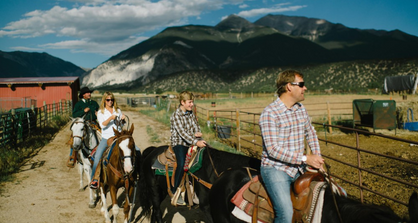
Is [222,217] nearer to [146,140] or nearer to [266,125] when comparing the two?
[266,125]

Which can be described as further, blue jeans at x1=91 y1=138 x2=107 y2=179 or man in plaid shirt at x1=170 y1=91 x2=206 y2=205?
blue jeans at x1=91 y1=138 x2=107 y2=179

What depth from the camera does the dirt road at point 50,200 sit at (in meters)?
5.72

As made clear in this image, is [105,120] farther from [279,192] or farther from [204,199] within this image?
[279,192]

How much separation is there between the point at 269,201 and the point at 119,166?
2.95 meters

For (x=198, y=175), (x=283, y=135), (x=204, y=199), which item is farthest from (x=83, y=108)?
(x=283, y=135)

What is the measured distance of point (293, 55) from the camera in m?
189

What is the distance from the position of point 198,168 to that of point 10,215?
4.49 metres

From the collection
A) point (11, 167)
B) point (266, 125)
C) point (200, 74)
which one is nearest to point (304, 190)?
point (266, 125)

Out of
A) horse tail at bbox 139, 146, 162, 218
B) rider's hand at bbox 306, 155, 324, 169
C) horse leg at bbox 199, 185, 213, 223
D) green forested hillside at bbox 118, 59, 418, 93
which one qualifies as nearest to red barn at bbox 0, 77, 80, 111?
horse tail at bbox 139, 146, 162, 218

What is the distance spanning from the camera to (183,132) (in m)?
4.52

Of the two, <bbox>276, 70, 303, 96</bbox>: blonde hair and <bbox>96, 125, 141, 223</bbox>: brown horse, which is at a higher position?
<bbox>276, 70, 303, 96</bbox>: blonde hair

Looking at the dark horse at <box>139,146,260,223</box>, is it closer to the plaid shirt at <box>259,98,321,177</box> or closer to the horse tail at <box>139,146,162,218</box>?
the horse tail at <box>139,146,162,218</box>

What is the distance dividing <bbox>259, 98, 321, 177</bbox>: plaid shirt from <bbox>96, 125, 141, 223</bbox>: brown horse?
2583 millimetres

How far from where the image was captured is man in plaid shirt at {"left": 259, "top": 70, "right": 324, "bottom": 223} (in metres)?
2.51
